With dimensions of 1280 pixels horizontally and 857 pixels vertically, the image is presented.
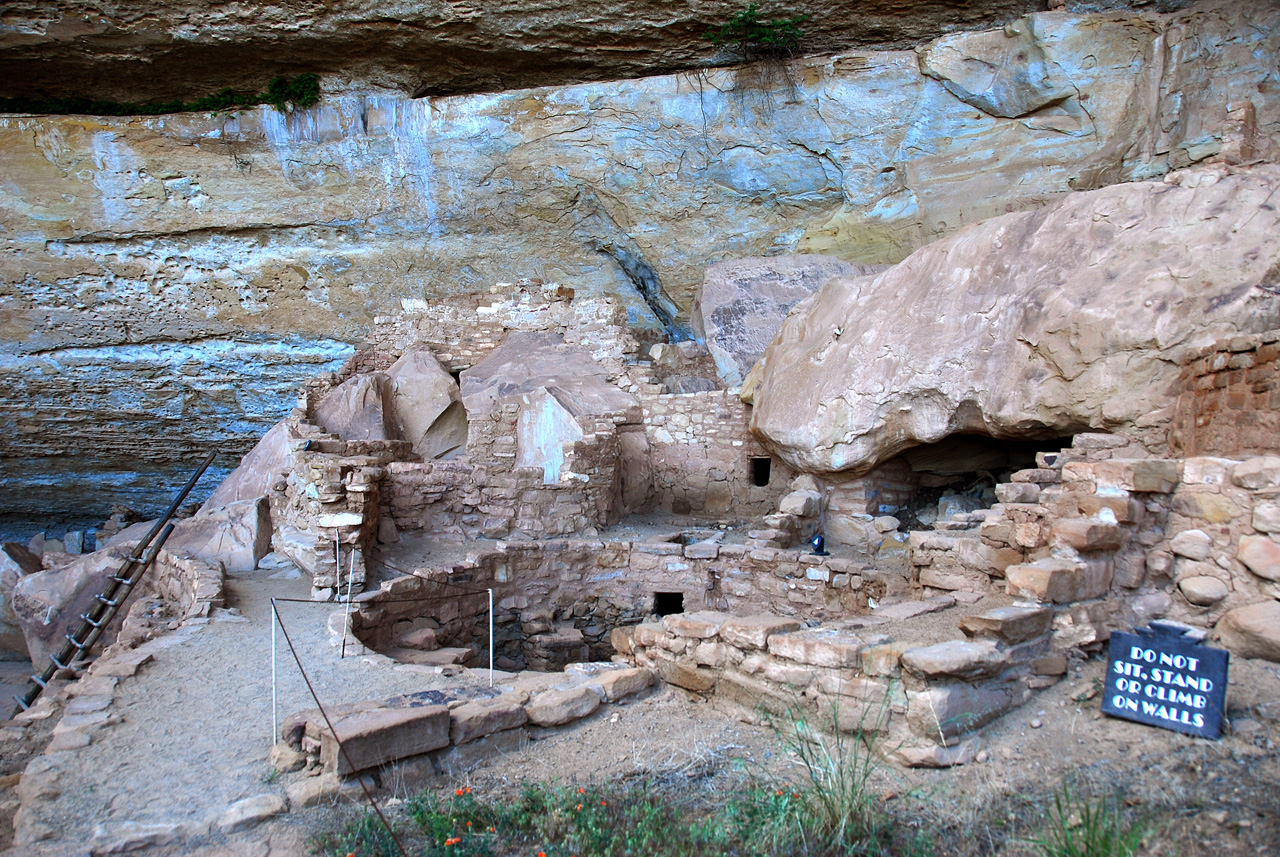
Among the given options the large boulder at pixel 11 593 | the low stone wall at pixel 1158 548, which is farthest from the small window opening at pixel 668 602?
the large boulder at pixel 11 593

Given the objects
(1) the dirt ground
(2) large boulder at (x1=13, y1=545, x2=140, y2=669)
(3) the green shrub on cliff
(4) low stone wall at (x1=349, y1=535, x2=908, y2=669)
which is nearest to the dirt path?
(1) the dirt ground

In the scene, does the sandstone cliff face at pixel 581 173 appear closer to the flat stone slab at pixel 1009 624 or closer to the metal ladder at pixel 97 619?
the metal ladder at pixel 97 619

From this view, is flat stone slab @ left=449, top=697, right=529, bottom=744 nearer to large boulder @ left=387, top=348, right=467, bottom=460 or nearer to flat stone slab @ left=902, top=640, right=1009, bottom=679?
flat stone slab @ left=902, top=640, right=1009, bottom=679

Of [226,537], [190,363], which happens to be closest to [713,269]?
[226,537]

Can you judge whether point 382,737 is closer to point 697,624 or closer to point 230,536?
point 697,624

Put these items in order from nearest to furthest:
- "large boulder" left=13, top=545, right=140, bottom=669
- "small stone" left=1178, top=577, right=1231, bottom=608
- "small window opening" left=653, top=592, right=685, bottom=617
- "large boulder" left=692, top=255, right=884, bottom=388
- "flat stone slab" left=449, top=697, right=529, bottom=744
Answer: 1. "flat stone slab" left=449, top=697, right=529, bottom=744
2. "small stone" left=1178, top=577, right=1231, bottom=608
3. "small window opening" left=653, top=592, right=685, bottom=617
4. "large boulder" left=13, top=545, right=140, bottom=669
5. "large boulder" left=692, top=255, right=884, bottom=388

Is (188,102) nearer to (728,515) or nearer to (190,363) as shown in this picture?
(190,363)

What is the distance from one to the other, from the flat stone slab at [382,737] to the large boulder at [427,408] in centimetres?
904

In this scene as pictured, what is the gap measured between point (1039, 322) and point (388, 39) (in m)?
8.75

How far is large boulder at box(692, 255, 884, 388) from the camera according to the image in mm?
12453

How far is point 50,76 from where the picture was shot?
11641mm

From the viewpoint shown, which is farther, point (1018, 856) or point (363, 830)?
point (363, 830)

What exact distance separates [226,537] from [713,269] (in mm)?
8010

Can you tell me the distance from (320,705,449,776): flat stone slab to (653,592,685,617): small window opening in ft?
16.7
